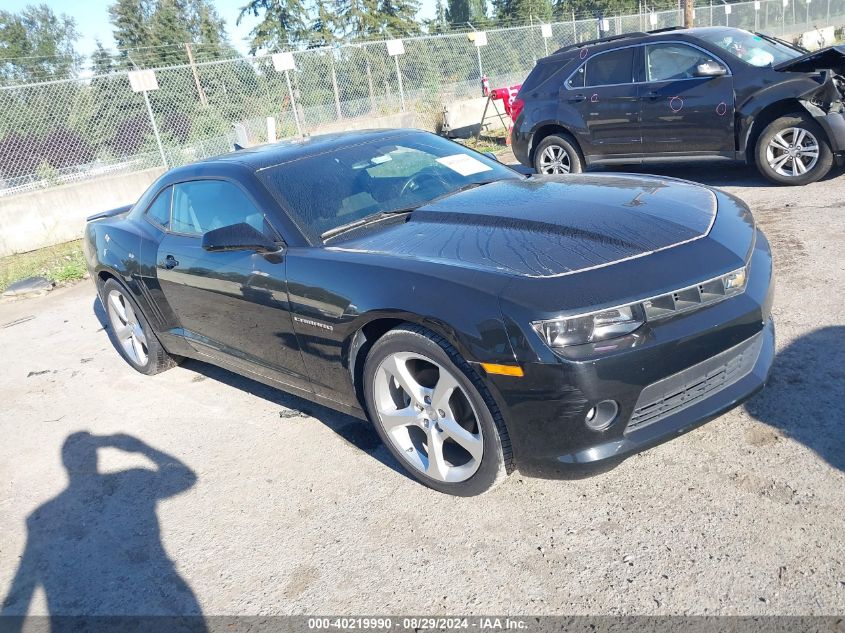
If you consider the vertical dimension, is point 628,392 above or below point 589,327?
below

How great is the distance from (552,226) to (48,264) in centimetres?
885

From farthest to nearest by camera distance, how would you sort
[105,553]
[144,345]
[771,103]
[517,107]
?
[517,107] → [771,103] → [144,345] → [105,553]

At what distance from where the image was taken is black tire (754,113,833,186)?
21.7 ft

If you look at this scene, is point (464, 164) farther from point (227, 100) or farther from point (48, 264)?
point (227, 100)

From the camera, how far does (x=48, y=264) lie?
9.65 m

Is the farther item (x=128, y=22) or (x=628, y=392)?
(x=128, y=22)

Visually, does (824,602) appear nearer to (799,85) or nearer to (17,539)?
(17,539)

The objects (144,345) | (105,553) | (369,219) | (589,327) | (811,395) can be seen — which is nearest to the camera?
(589,327)

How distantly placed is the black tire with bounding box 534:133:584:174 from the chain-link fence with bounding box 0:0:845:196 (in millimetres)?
6568

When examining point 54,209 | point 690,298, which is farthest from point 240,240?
point 54,209

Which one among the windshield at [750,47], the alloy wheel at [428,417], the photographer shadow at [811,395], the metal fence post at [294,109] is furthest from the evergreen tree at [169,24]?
the photographer shadow at [811,395]

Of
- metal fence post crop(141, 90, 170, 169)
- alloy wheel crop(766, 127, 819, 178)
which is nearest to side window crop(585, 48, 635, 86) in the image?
alloy wheel crop(766, 127, 819, 178)

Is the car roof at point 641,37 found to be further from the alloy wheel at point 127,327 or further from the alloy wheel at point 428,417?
the alloy wheel at point 428,417

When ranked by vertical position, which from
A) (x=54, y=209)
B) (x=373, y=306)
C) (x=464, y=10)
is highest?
(x=464, y=10)
